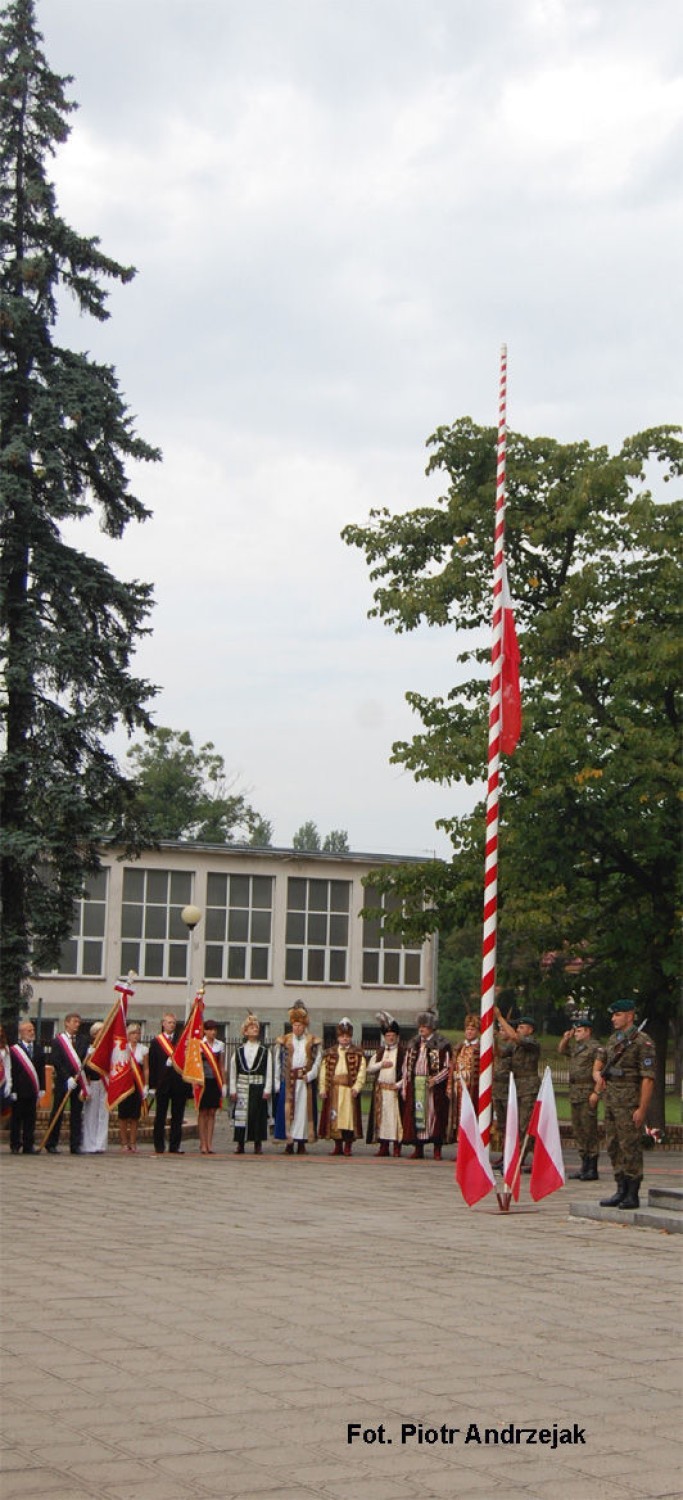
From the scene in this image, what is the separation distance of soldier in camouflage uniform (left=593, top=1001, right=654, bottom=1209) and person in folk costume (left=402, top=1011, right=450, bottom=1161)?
6724 millimetres

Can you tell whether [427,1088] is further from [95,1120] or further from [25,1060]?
[25,1060]

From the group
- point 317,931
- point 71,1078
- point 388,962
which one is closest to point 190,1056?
point 71,1078

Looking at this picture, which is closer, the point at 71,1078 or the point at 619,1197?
the point at 619,1197

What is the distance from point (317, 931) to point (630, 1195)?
47.2 m

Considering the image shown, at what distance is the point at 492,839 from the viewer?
1471cm

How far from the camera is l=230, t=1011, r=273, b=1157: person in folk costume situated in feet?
70.1

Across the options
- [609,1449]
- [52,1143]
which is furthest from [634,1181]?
[52,1143]

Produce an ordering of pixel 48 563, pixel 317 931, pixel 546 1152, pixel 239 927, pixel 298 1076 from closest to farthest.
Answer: pixel 546 1152 < pixel 298 1076 < pixel 48 563 < pixel 239 927 < pixel 317 931

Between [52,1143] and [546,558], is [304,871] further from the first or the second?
[52,1143]

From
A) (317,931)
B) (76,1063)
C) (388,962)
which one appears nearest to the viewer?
(76,1063)

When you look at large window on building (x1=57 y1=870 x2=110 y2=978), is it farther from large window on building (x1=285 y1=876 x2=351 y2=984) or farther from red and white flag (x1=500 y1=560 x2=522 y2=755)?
red and white flag (x1=500 y1=560 x2=522 y2=755)

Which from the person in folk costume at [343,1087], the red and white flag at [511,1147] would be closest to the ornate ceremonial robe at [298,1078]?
the person in folk costume at [343,1087]

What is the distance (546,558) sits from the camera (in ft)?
88.8

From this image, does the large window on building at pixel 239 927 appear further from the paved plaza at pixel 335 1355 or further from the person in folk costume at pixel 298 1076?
the paved plaza at pixel 335 1355
